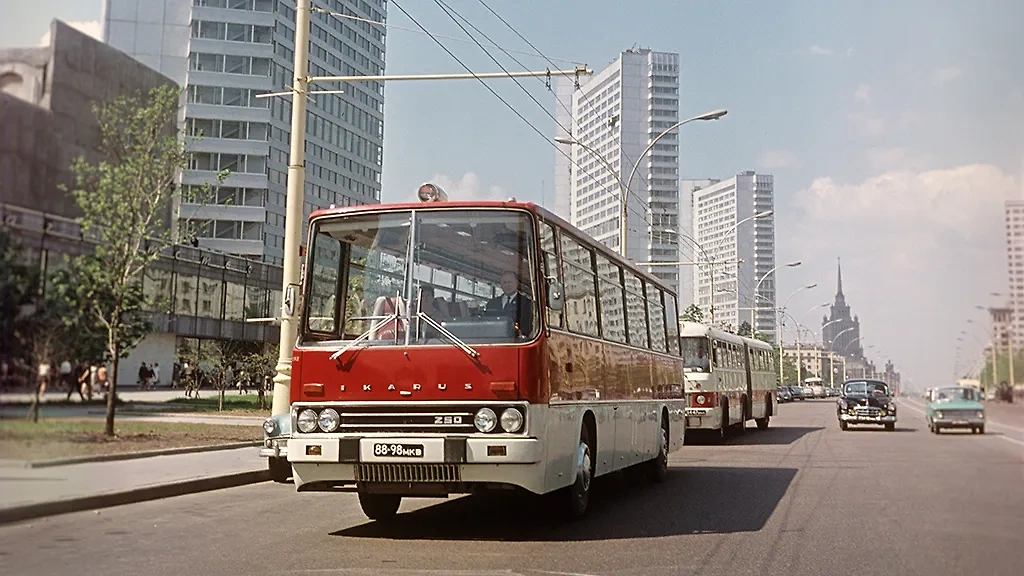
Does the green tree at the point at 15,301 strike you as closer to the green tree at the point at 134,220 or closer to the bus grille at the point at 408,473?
the green tree at the point at 134,220

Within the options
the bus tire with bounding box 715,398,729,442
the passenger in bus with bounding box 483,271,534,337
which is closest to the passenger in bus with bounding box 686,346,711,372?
the bus tire with bounding box 715,398,729,442

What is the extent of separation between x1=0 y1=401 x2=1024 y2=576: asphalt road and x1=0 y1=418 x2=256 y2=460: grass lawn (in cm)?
95

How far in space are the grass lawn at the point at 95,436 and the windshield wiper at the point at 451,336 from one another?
294cm

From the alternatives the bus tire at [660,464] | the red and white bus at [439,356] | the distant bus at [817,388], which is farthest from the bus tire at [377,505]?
the distant bus at [817,388]

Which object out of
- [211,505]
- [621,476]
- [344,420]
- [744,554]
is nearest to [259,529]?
[344,420]

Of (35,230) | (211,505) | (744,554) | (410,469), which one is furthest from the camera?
(211,505)

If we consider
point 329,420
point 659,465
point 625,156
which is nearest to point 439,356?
point 329,420

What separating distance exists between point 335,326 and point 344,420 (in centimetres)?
102

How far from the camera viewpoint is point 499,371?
890cm

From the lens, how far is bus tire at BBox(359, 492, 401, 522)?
10.2 m

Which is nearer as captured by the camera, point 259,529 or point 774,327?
point 259,529

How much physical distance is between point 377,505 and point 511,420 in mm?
2180

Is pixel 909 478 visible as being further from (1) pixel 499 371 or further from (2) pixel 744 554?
(1) pixel 499 371

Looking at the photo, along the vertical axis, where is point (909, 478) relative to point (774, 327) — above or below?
below
